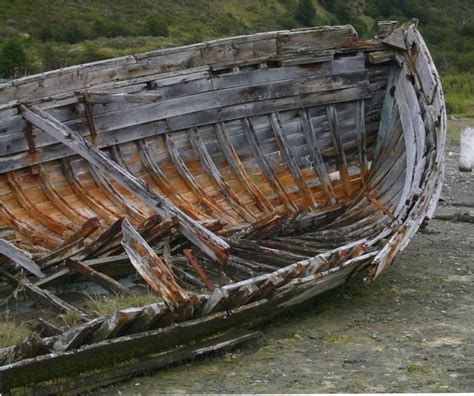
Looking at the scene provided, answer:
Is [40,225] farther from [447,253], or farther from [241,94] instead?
[447,253]

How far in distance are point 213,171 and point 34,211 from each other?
239 centimetres

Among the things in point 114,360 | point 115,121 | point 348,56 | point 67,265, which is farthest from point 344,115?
point 114,360

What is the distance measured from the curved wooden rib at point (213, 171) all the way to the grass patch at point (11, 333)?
12.7 feet

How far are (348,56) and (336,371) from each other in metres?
5.82

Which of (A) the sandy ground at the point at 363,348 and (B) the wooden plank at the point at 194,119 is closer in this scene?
(A) the sandy ground at the point at 363,348

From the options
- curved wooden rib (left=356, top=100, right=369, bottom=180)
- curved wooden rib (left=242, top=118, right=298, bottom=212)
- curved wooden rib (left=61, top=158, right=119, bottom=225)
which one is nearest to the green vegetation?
curved wooden rib (left=356, top=100, right=369, bottom=180)

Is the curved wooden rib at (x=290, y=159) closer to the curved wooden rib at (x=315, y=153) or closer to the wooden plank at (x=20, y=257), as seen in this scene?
the curved wooden rib at (x=315, y=153)

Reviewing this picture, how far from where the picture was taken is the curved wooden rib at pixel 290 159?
11.2 meters

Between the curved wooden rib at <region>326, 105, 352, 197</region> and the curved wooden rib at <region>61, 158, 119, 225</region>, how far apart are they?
10.7ft

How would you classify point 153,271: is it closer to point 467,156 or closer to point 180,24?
point 467,156

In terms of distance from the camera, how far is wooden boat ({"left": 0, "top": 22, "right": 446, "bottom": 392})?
690cm

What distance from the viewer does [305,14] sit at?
5856 centimetres

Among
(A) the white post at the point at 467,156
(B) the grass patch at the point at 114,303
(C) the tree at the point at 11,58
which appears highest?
(B) the grass patch at the point at 114,303

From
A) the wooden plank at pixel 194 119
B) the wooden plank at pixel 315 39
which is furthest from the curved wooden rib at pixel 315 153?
the wooden plank at pixel 315 39
